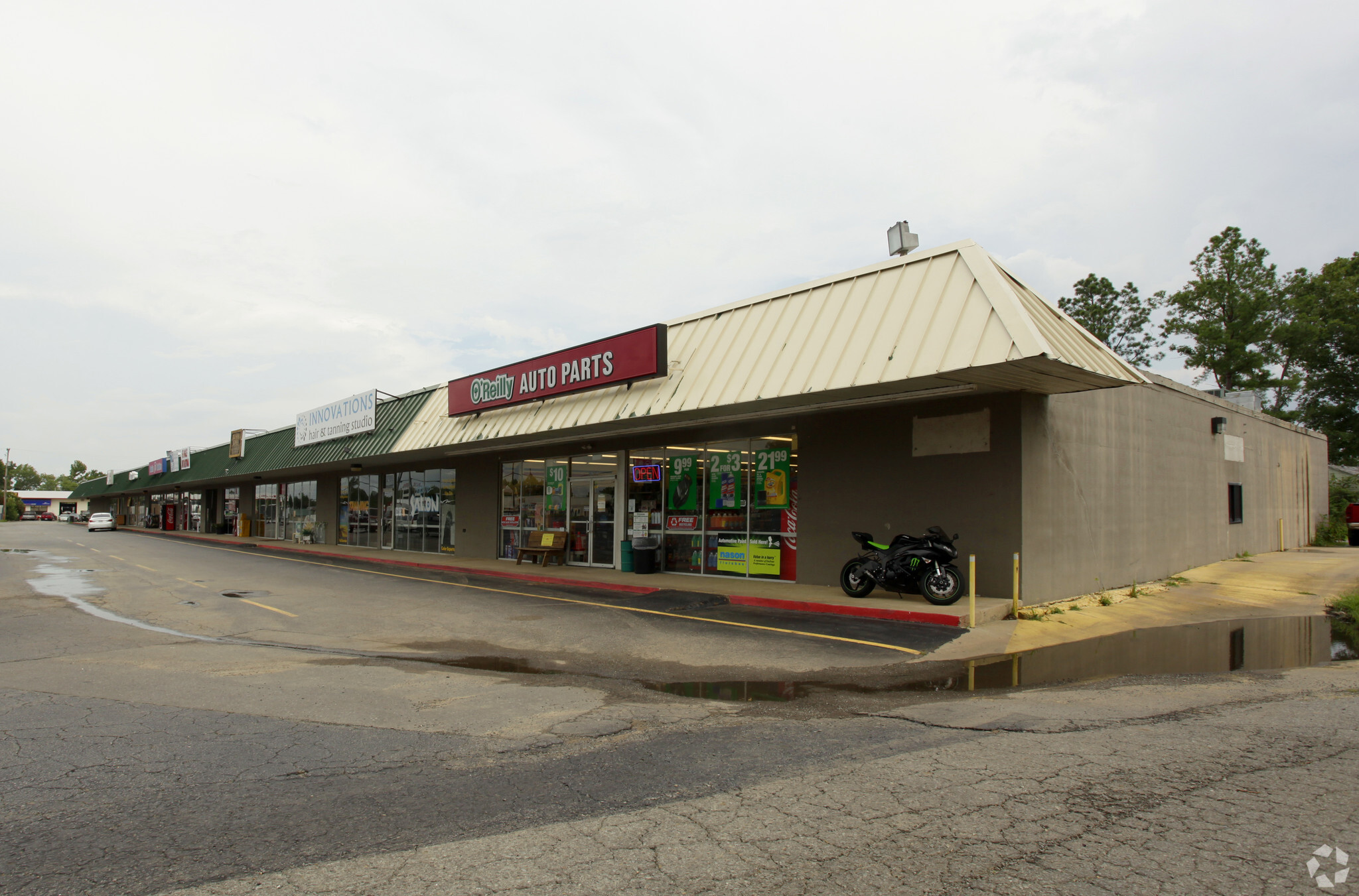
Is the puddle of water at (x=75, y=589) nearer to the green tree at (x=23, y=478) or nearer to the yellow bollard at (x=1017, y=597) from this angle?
the yellow bollard at (x=1017, y=597)

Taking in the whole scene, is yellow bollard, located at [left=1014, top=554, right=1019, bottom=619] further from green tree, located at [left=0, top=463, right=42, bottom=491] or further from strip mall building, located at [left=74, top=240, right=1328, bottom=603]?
green tree, located at [left=0, top=463, right=42, bottom=491]

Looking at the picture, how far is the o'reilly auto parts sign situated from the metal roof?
0.21 meters

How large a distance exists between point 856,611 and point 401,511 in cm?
2199

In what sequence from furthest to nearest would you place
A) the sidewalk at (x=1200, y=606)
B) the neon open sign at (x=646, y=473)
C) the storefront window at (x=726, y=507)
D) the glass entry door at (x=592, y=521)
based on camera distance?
the glass entry door at (x=592, y=521)
the neon open sign at (x=646, y=473)
the storefront window at (x=726, y=507)
the sidewalk at (x=1200, y=606)

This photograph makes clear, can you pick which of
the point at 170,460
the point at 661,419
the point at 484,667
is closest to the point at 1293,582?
the point at 661,419

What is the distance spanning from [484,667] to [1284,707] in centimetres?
774

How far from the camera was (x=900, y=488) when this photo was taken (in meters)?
13.2

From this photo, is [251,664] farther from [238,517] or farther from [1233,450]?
[238,517]

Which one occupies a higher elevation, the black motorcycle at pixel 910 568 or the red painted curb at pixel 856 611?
the black motorcycle at pixel 910 568

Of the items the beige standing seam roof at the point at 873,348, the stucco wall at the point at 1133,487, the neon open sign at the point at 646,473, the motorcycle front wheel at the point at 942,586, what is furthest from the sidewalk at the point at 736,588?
the beige standing seam roof at the point at 873,348

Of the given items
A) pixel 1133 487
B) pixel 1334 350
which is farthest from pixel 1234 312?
pixel 1133 487

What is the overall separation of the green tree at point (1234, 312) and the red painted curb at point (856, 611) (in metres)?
49.7

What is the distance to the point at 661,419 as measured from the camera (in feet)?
49.6

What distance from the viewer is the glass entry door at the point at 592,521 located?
19406 mm
